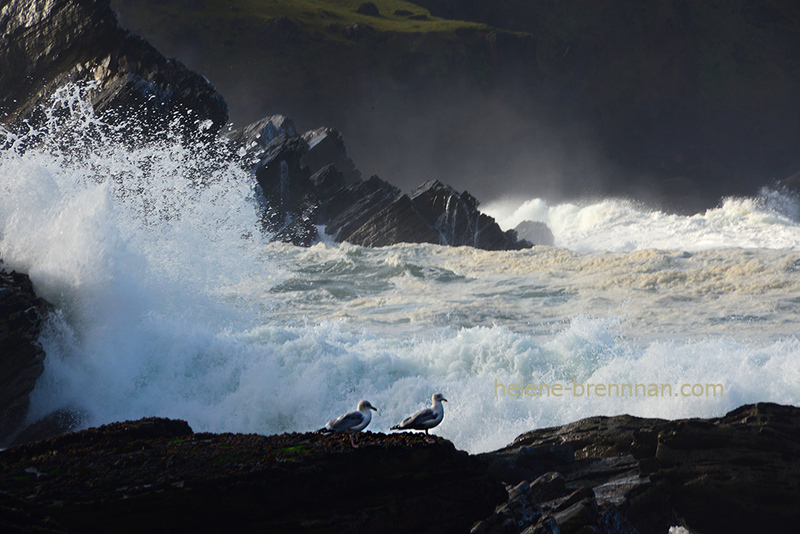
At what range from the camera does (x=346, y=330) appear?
14.1m

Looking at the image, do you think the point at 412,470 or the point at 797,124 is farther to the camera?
the point at 797,124

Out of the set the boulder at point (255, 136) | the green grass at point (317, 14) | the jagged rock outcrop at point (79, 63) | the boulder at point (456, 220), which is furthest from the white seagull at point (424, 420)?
the green grass at point (317, 14)

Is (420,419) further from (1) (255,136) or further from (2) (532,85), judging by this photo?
(2) (532,85)

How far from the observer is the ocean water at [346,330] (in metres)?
9.09

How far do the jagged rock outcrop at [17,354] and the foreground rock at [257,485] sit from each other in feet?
11.3

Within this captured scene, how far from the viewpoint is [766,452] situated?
5727 mm

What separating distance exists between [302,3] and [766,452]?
85983 mm

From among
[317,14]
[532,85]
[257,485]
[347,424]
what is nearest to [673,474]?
[347,424]

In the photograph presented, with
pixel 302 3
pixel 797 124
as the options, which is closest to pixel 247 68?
pixel 302 3

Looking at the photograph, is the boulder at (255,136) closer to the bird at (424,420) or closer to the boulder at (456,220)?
the boulder at (456,220)

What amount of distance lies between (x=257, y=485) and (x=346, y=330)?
396 inches

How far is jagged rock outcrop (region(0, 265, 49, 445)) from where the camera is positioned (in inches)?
301

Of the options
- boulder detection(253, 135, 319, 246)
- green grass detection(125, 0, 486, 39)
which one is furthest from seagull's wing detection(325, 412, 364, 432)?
green grass detection(125, 0, 486, 39)

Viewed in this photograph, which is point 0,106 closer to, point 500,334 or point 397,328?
point 397,328
